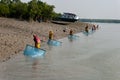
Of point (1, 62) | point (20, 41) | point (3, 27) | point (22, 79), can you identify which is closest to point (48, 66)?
point (1, 62)

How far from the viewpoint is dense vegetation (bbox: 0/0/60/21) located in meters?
53.0

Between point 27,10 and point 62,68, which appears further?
point 27,10

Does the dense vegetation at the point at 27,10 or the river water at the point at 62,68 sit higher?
the dense vegetation at the point at 27,10

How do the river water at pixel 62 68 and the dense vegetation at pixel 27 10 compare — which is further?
the dense vegetation at pixel 27 10

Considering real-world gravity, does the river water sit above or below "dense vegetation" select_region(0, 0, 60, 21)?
below

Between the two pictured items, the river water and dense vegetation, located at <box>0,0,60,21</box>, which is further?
dense vegetation, located at <box>0,0,60,21</box>

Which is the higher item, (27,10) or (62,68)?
(27,10)

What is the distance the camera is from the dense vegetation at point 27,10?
2087 inches

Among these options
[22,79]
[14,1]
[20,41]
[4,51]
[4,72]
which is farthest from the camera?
[14,1]

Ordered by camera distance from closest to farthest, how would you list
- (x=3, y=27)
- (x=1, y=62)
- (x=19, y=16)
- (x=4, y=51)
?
(x=1, y=62) → (x=4, y=51) → (x=3, y=27) → (x=19, y=16)

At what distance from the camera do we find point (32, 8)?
2229 inches

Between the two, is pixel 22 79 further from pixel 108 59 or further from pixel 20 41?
pixel 20 41

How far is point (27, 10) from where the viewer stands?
5525 cm

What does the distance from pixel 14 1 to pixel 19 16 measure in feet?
21.2
